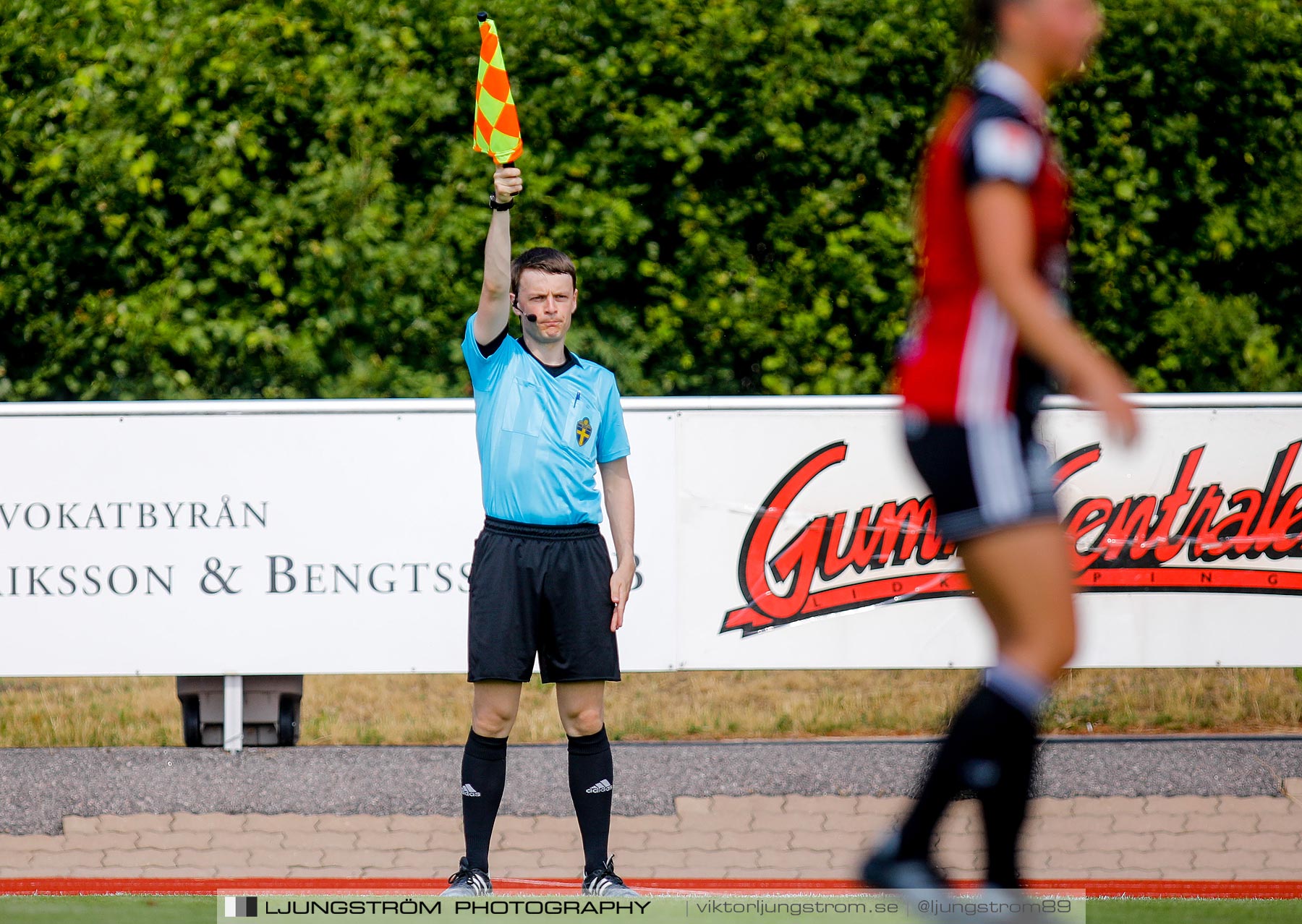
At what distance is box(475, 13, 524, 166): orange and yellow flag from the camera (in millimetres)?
4453

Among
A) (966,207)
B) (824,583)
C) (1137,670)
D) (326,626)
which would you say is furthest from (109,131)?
(966,207)

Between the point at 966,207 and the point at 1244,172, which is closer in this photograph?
the point at 966,207

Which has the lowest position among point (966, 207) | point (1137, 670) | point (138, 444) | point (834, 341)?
point (1137, 670)

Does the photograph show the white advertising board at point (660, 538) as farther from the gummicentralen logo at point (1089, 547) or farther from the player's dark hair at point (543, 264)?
the player's dark hair at point (543, 264)

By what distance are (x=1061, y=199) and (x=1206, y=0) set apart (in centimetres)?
822

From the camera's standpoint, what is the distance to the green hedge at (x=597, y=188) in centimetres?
916

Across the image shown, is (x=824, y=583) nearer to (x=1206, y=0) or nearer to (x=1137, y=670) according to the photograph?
(x=1137, y=670)

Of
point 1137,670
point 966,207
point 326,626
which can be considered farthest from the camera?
point 1137,670

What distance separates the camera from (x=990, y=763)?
2619 millimetres

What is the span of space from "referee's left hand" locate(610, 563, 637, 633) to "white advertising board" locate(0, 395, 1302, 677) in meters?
2.37

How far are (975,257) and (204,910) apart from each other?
320cm

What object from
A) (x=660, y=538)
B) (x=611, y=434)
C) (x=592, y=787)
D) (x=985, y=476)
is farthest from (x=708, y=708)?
(x=985, y=476)

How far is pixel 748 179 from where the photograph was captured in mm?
9797

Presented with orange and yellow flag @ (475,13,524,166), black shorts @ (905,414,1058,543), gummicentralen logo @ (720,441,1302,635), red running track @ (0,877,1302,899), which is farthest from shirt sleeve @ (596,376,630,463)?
gummicentralen logo @ (720,441,1302,635)
